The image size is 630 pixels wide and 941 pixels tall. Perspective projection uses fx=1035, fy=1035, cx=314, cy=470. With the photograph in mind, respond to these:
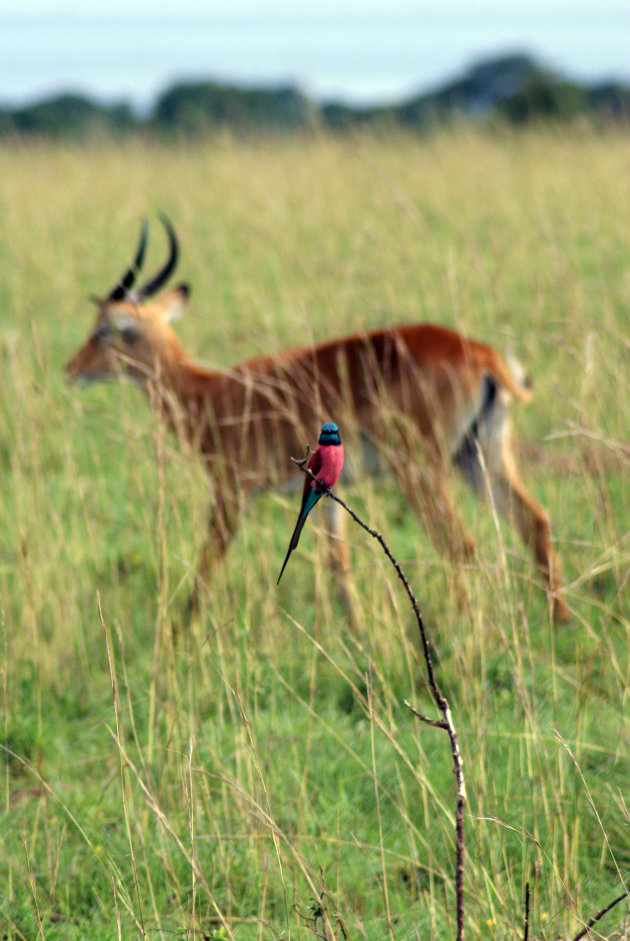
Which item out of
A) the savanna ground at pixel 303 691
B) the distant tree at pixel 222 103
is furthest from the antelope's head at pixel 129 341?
the distant tree at pixel 222 103

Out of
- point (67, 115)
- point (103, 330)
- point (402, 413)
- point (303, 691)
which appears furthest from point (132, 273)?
point (67, 115)

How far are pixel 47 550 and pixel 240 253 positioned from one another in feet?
18.8

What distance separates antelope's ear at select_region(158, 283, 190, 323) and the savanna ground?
67 cm

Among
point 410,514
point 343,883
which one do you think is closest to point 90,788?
point 343,883

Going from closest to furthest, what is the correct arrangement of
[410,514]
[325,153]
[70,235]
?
1. [410,514]
2. [70,235]
3. [325,153]

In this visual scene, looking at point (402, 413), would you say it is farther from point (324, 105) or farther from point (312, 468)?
point (324, 105)

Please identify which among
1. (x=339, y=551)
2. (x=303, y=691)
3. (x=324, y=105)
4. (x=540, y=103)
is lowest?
(x=303, y=691)

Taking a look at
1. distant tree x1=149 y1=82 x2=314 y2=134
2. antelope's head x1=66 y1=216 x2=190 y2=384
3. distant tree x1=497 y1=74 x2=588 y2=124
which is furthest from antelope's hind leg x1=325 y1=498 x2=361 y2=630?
distant tree x1=149 y1=82 x2=314 y2=134

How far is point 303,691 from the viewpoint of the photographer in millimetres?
2980

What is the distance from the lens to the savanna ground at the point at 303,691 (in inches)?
79.7

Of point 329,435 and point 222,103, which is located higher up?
point 222,103

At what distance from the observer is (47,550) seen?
3545 mm

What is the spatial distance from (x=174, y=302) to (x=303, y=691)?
7.70 ft

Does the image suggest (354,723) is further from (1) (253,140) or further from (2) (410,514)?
(1) (253,140)
